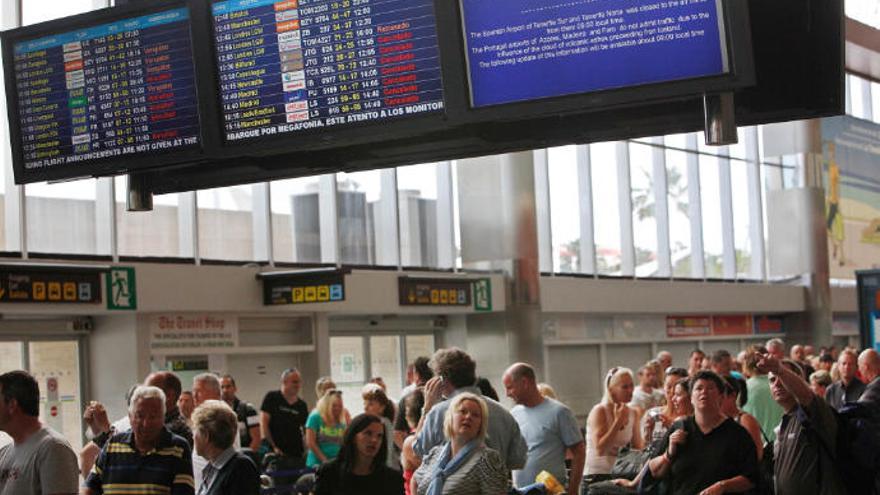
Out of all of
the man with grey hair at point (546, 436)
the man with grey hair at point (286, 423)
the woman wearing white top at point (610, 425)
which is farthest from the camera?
the man with grey hair at point (286, 423)

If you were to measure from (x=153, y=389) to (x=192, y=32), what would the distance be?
1739 mm

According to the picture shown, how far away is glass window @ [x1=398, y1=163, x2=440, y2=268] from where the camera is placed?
64.7 ft

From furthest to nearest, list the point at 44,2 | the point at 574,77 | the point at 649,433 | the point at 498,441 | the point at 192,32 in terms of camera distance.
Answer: the point at 44,2 < the point at 649,433 < the point at 498,441 < the point at 192,32 < the point at 574,77

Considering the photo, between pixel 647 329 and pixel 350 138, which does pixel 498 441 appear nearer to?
pixel 350 138

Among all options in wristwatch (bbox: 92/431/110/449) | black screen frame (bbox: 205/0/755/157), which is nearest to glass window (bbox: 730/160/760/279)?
wristwatch (bbox: 92/431/110/449)

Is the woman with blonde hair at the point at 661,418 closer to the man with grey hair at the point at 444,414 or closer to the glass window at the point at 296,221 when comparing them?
the man with grey hair at the point at 444,414

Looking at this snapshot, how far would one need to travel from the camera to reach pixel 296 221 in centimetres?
1784

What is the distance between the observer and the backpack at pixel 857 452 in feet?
21.5

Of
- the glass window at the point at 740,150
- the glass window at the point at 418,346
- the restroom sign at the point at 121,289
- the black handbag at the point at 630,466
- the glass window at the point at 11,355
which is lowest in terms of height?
the black handbag at the point at 630,466

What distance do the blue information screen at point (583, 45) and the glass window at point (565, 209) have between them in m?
17.4

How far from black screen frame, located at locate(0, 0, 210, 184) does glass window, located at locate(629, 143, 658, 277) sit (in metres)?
19.3

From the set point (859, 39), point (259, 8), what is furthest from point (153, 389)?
point (859, 39)

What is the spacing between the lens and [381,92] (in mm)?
6016

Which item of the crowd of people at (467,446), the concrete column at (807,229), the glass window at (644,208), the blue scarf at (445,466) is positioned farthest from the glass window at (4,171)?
the concrete column at (807,229)
